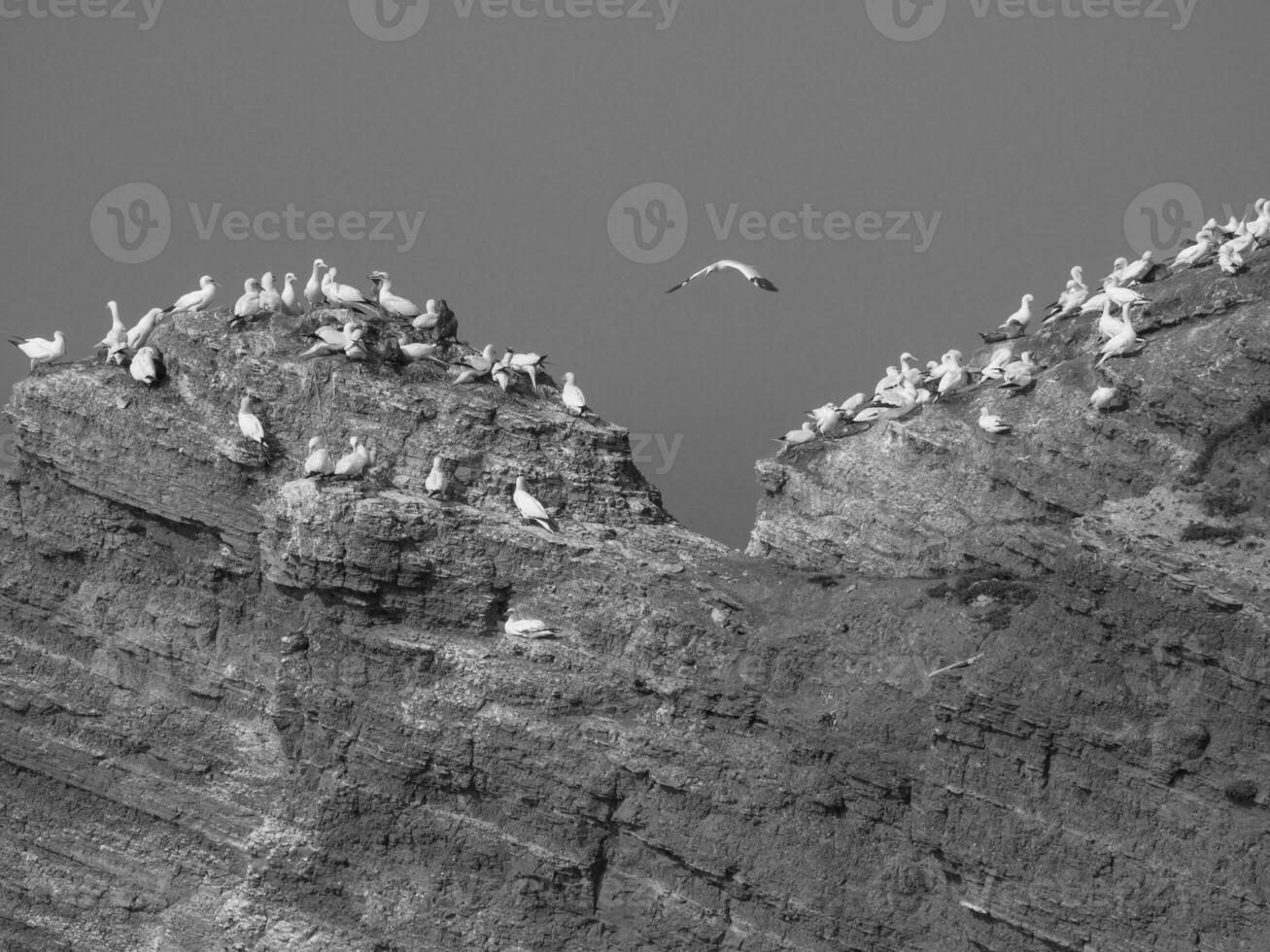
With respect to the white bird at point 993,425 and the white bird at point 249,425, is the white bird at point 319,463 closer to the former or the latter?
the white bird at point 249,425

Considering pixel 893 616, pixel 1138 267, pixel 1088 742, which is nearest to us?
pixel 1088 742

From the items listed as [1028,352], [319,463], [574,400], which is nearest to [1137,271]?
[1028,352]

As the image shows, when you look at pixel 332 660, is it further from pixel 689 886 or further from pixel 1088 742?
pixel 1088 742

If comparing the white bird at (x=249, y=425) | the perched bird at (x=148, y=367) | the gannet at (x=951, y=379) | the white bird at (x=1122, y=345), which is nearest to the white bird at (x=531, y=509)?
the white bird at (x=249, y=425)

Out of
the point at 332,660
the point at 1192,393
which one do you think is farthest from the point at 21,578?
the point at 1192,393

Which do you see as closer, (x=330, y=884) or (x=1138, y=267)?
(x=330, y=884)
